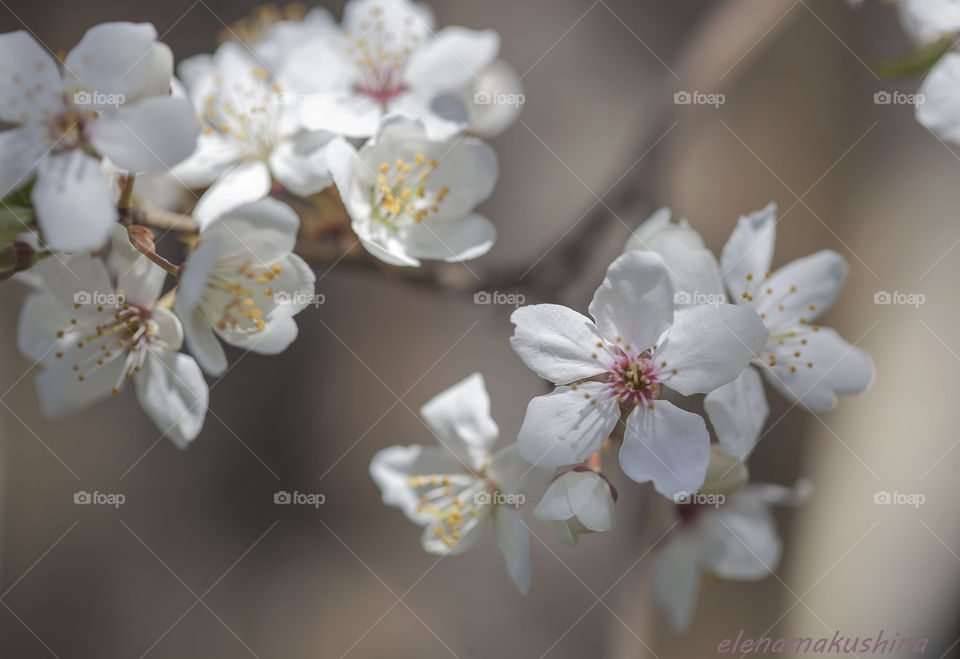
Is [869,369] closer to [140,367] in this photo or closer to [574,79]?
[140,367]

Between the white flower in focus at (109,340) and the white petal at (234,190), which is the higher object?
the white petal at (234,190)

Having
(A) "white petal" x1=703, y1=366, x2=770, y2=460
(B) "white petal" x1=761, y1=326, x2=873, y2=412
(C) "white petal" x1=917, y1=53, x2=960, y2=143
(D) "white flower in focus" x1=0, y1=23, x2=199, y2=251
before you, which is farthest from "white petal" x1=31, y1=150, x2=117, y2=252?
(C) "white petal" x1=917, y1=53, x2=960, y2=143

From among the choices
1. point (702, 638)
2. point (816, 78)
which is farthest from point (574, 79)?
point (702, 638)

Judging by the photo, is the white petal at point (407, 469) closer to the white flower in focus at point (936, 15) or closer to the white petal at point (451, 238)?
the white petal at point (451, 238)

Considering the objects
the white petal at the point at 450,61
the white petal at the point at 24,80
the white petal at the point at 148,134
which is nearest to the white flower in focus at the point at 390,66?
the white petal at the point at 450,61

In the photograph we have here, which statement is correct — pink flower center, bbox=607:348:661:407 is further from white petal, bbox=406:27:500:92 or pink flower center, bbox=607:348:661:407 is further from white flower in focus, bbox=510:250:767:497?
white petal, bbox=406:27:500:92

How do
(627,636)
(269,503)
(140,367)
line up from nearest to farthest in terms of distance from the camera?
(140,367), (627,636), (269,503)

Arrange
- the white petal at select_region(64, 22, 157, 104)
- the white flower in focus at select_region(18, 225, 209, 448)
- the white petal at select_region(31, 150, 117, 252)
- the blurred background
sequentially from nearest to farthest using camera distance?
the white petal at select_region(31, 150, 117, 252) → the white petal at select_region(64, 22, 157, 104) → the white flower in focus at select_region(18, 225, 209, 448) → the blurred background
